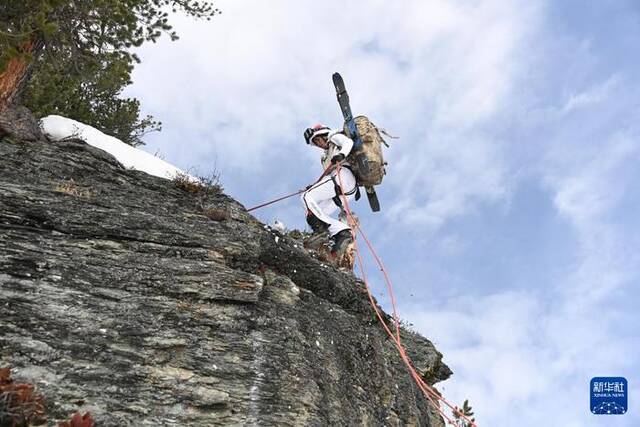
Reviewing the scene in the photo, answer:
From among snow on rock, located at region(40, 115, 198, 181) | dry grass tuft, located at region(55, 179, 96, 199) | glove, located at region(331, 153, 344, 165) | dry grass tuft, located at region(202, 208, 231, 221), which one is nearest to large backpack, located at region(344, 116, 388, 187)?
glove, located at region(331, 153, 344, 165)

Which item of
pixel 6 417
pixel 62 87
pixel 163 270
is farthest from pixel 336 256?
pixel 62 87

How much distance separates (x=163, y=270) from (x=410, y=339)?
653 centimetres

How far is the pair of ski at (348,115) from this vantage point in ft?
39.3

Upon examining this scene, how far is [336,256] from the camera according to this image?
36.4 feet

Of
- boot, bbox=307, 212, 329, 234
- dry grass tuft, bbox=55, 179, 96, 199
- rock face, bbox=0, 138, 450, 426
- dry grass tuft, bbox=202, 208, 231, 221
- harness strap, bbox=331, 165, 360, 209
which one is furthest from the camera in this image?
harness strap, bbox=331, 165, 360, 209

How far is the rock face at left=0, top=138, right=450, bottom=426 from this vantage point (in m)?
5.70

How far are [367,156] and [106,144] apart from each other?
5.18 meters

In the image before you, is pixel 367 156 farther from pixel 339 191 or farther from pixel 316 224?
pixel 316 224

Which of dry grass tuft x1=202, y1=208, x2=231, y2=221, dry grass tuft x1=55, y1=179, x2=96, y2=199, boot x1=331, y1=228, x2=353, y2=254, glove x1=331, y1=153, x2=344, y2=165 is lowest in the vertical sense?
dry grass tuft x1=55, y1=179, x2=96, y2=199

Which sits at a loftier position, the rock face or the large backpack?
the large backpack

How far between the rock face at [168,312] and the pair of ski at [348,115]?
3.30 meters

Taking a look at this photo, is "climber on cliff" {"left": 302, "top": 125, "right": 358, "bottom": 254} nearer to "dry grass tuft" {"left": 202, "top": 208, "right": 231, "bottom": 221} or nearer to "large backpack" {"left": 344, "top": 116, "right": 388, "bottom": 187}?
"large backpack" {"left": 344, "top": 116, "right": 388, "bottom": 187}

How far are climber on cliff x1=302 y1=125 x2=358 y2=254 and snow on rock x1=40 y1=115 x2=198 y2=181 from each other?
239 cm

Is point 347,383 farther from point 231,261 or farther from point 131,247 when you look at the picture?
point 131,247
